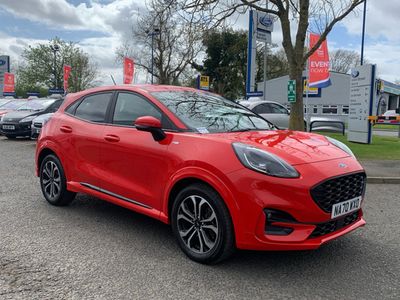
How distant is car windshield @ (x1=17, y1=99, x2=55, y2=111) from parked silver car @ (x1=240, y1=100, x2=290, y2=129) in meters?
Result: 7.31

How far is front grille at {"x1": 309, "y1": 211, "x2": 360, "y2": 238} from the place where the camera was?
3.36 m

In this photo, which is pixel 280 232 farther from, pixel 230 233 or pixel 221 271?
pixel 221 271

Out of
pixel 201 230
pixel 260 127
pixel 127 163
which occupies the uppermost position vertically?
pixel 260 127

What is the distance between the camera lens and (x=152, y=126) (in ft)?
12.7

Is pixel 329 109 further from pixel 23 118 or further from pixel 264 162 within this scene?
pixel 264 162

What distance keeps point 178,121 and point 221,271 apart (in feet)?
4.94

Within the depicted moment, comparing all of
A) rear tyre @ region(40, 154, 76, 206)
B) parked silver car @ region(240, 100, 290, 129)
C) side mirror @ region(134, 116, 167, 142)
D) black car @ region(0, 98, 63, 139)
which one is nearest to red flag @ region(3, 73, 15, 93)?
black car @ region(0, 98, 63, 139)

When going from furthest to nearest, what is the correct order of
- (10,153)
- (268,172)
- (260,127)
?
(10,153), (260,127), (268,172)

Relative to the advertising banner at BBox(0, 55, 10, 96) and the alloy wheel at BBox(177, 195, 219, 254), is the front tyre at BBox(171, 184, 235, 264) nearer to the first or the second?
the alloy wheel at BBox(177, 195, 219, 254)

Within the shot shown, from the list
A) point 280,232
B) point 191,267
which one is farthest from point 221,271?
point 280,232

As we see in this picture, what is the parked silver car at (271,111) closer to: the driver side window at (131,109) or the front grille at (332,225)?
the driver side window at (131,109)

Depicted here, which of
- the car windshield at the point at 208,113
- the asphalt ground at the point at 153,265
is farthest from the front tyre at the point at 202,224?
the car windshield at the point at 208,113

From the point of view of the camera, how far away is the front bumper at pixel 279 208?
3.21 meters

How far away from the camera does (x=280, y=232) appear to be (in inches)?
129
